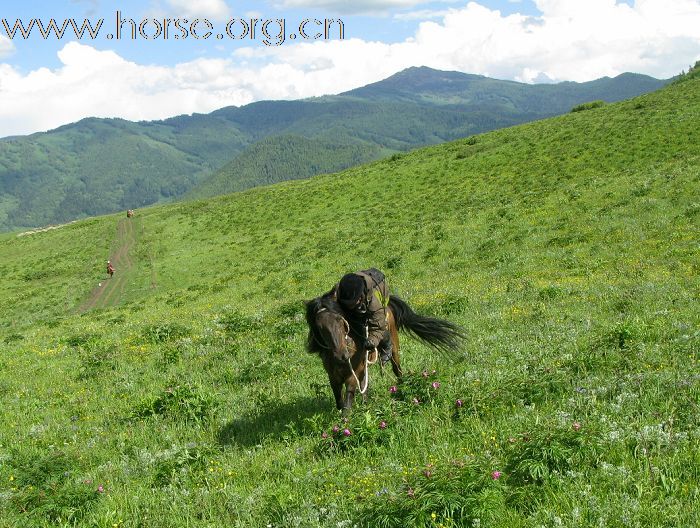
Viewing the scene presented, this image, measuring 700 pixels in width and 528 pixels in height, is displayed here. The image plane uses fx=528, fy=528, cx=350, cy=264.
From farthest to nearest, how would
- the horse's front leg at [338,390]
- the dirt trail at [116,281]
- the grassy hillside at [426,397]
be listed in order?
the dirt trail at [116,281] → the horse's front leg at [338,390] → the grassy hillside at [426,397]

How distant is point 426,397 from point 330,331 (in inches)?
84.9

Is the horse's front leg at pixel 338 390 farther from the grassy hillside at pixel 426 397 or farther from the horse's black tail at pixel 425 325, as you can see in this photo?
the horse's black tail at pixel 425 325

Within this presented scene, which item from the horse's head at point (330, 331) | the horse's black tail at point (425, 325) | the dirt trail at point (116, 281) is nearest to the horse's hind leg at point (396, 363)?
the horse's black tail at point (425, 325)

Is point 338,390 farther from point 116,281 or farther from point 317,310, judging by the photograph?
point 116,281

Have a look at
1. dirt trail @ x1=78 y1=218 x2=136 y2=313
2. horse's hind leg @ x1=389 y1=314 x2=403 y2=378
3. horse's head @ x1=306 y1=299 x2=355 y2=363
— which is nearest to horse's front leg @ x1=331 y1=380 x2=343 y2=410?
horse's head @ x1=306 y1=299 x2=355 y2=363

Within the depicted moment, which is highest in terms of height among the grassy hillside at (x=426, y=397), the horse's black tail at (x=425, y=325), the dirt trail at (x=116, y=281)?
the horse's black tail at (x=425, y=325)

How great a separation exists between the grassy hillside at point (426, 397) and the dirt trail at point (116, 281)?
956 centimetres

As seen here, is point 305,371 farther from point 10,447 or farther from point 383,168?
point 383,168

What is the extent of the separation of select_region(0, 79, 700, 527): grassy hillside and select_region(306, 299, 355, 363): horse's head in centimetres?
102

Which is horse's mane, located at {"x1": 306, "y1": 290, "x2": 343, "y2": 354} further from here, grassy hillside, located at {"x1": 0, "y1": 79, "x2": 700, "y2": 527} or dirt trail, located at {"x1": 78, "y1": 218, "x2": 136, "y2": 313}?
dirt trail, located at {"x1": 78, "y1": 218, "x2": 136, "y2": 313}

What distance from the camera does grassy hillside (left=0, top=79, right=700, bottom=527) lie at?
216 inches

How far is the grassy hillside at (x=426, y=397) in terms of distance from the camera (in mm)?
5480

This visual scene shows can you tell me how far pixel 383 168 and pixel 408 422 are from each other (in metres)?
59.7

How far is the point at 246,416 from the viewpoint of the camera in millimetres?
9945
